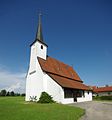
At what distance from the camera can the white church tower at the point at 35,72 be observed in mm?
25056

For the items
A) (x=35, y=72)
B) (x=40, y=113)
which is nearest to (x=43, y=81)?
(x=35, y=72)

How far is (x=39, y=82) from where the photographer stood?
81.8 feet

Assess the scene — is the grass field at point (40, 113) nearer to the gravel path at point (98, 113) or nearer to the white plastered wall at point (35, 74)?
the gravel path at point (98, 113)

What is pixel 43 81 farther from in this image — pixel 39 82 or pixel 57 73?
pixel 57 73

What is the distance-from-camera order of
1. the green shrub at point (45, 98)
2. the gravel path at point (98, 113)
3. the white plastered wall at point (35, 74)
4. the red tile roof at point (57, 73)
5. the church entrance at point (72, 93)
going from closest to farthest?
the gravel path at point (98, 113), the green shrub at point (45, 98), the church entrance at point (72, 93), the white plastered wall at point (35, 74), the red tile roof at point (57, 73)

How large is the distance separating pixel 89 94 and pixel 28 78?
55.4 ft

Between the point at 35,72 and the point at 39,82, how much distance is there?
7.56 ft

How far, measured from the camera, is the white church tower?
25056 mm

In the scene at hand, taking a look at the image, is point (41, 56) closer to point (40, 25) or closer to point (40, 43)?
point (40, 43)

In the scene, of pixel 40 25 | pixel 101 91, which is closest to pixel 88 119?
pixel 40 25

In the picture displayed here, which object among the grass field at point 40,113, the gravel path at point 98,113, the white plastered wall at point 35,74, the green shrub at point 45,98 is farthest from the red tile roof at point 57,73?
the grass field at point 40,113

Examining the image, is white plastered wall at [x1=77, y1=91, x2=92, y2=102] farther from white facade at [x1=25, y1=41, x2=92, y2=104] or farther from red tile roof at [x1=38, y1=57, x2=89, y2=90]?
red tile roof at [x1=38, y1=57, x2=89, y2=90]

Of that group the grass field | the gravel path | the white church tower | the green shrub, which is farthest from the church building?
the grass field

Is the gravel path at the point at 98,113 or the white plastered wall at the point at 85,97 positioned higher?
the gravel path at the point at 98,113
